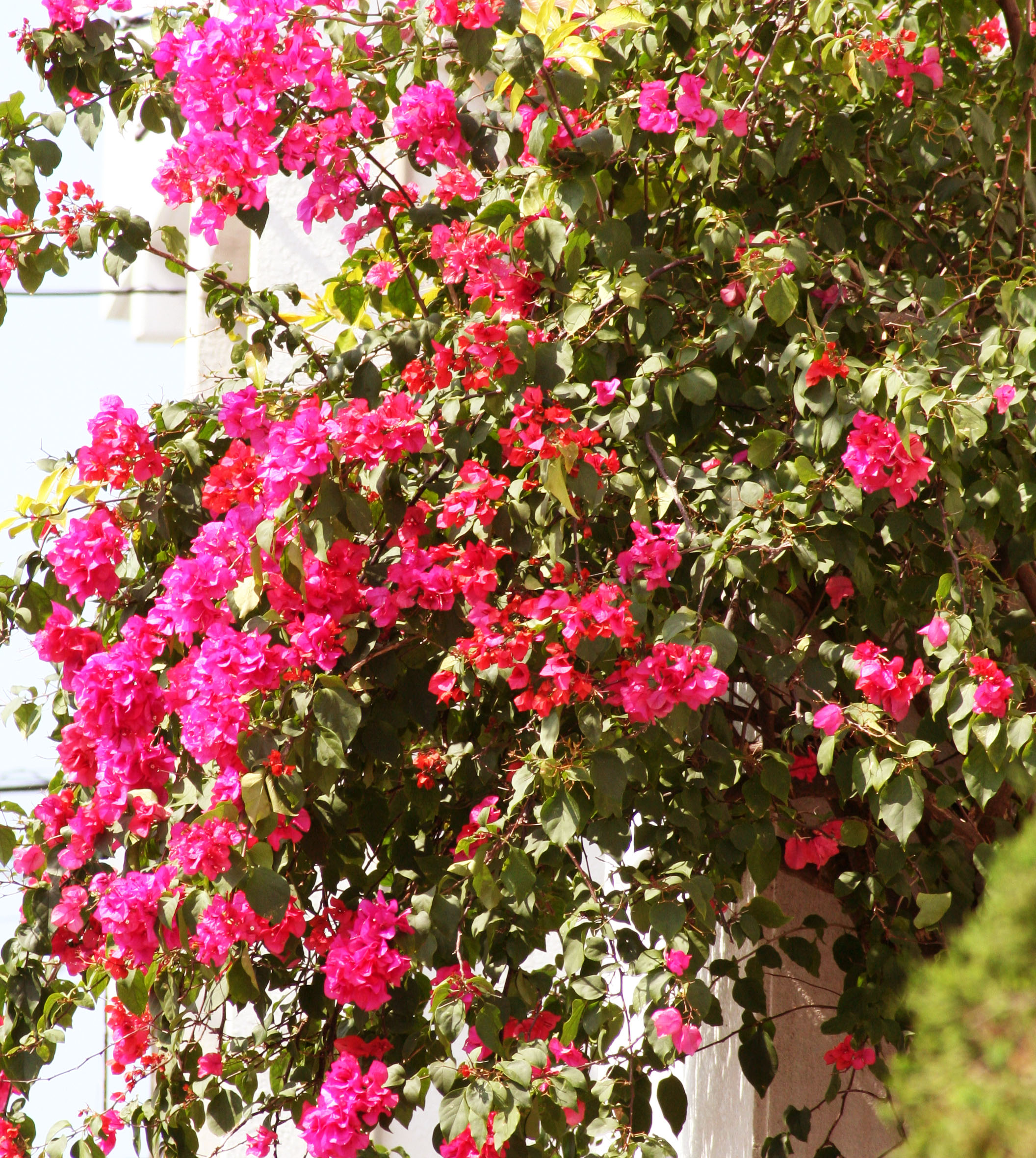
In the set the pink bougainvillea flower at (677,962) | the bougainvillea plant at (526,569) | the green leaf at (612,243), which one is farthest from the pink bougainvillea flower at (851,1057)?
the green leaf at (612,243)

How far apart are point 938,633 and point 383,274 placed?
3.16 feet

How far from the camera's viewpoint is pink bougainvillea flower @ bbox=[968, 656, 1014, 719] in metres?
1.43

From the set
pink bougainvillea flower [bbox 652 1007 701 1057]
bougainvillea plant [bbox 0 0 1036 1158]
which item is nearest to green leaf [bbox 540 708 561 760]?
bougainvillea plant [bbox 0 0 1036 1158]

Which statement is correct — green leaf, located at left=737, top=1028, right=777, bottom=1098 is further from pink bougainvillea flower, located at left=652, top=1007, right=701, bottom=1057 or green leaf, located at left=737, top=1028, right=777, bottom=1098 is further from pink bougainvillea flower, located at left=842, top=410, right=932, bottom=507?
pink bougainvillea flower, located at left=842, top=410, right=932, bottom=507

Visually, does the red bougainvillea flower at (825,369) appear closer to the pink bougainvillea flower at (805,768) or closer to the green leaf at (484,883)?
the pink bougainvillea flower at (805,768)

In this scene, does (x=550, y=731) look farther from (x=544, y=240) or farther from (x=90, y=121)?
(x=90, y=121)

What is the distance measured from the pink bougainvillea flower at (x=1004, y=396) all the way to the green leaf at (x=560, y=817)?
0.68m

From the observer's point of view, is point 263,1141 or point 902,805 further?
point 263,1141

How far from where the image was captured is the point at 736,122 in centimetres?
171

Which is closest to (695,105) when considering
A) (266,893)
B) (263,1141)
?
(266,893)

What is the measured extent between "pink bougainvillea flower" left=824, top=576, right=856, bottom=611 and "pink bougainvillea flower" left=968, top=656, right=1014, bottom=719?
0.35 m

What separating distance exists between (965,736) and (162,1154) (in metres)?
1.23

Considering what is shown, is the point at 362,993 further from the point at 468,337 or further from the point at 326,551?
the point at 468,337

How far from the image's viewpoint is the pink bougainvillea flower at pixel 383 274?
192cm
